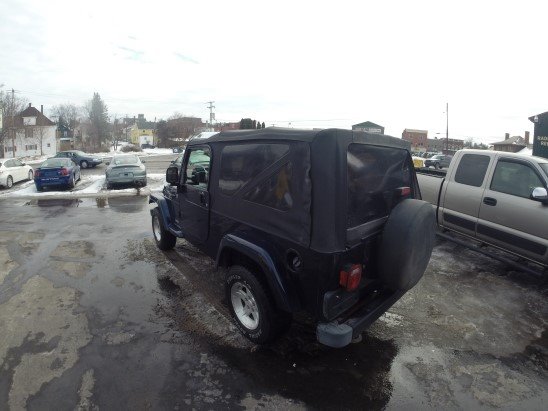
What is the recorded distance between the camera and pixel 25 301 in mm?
4344

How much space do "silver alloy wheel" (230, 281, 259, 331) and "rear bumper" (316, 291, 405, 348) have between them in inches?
30.3

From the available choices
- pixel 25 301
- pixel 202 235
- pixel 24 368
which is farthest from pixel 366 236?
pixel 25 301

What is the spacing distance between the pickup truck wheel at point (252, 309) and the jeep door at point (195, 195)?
942 mm

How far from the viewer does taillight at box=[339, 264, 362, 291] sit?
269cm

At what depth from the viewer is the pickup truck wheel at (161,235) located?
5.93 m

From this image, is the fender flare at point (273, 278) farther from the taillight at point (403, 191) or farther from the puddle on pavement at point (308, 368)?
the taillight at point (403, 191)

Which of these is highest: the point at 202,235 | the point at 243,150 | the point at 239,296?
the point at 243,150

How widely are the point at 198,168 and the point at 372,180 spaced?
2.37 meters

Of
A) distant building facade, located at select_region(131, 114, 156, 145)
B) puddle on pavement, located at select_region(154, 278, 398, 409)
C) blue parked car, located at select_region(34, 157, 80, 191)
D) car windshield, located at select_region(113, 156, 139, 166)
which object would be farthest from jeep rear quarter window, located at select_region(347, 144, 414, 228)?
distant building facade, located at select_region(131, 114, 156, 145)

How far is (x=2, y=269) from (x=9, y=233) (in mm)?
2773

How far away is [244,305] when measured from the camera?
3.54m

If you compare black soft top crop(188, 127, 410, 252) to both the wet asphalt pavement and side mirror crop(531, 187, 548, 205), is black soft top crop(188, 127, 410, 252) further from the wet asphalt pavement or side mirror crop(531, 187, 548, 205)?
side mirror crop(531, 187, 548, 205)

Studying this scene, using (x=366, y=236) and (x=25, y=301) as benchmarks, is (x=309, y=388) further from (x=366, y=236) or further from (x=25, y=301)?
(x=25, y=301)

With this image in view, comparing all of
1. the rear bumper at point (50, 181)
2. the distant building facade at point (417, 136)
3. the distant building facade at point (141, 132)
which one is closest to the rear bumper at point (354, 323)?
the rear bumper at point (50, 181)
